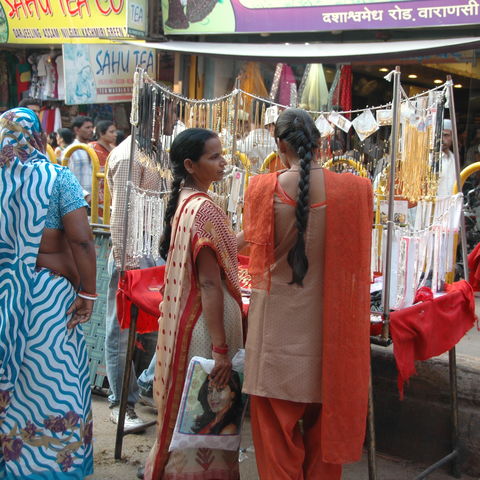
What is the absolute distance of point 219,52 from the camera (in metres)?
6.98

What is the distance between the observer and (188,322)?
2.65 meters

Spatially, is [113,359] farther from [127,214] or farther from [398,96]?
[398,96]

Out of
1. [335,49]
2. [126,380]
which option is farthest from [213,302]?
[335,49]

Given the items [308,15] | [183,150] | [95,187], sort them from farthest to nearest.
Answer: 1. [308,15]
2. [95,187]
3. [183,150]

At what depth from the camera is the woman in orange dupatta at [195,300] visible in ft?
8.51

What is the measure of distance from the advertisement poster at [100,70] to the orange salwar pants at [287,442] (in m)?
6.58

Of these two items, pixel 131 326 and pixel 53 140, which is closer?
pixel 131 326

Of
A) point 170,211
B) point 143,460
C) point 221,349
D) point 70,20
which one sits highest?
point 70,20

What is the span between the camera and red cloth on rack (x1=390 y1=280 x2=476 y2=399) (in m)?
2.85

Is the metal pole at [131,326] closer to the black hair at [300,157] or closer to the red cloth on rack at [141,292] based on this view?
the red cloth on rack at [141,292]

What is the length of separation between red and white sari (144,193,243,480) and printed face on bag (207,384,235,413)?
14cm

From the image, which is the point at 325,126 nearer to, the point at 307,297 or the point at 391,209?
the point at 391,209

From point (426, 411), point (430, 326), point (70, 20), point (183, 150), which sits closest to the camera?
point (183, 150)

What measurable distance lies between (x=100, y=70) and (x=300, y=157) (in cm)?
674
